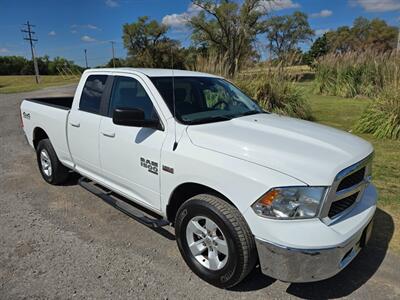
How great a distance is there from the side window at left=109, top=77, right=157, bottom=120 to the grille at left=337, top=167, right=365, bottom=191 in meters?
1.85

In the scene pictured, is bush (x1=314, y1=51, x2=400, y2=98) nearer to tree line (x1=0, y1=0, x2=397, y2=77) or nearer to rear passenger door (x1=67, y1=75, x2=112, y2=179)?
tree line (x1=0, y1=0, x2=397, y2=77)

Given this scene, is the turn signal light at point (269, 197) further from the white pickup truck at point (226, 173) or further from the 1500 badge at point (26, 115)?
the 1500 badge at point (26, 115)

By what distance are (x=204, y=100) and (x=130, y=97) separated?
86 cm

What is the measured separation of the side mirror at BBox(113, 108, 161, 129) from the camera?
9.50ft

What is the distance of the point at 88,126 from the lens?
154 inches

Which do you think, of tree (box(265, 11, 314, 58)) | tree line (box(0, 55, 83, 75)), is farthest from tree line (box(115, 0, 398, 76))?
tree line (box(0, 55, 83, 75))

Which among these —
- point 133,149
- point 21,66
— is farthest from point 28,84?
point 21,66

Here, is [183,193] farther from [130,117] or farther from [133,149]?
[130,117]

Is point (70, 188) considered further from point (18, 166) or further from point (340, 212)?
point (340, 212)

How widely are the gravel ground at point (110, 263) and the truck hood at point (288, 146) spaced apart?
3.78ft

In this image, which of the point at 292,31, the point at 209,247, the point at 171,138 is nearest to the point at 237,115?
the point at 171,138

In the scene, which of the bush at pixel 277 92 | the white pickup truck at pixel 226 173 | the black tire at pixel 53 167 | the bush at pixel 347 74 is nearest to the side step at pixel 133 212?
the white pickup truck at pixel 226 173

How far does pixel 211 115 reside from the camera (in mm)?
3387

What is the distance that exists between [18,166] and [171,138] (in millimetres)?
4608
